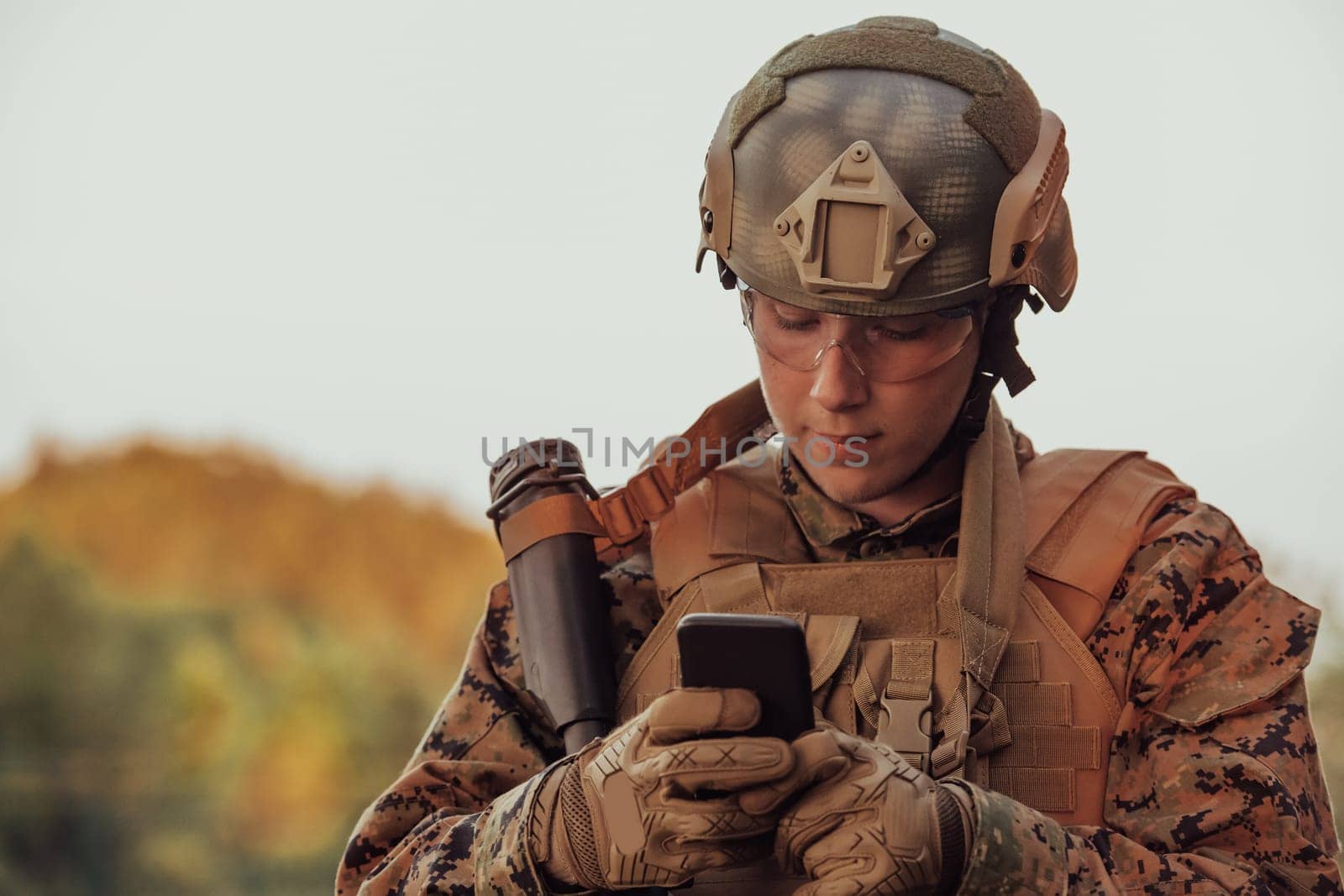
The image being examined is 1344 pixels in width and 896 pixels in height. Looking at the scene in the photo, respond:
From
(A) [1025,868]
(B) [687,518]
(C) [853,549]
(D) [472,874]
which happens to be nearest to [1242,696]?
(A) [1025,868]

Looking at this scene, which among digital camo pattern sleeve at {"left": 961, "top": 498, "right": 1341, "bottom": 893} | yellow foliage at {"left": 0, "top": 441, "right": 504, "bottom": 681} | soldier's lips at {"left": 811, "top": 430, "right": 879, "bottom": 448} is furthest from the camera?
yellow foliage at {"left": 0, "top": 441, "right": 504, "bottom": 681}

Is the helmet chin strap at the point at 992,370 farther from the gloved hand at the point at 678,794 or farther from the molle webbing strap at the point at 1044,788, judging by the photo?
the gloved hand at the point at 678,794

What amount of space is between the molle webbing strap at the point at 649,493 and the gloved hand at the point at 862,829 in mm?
777

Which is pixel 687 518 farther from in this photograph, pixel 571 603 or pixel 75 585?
pixel 75 585

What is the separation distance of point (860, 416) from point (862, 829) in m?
0.72

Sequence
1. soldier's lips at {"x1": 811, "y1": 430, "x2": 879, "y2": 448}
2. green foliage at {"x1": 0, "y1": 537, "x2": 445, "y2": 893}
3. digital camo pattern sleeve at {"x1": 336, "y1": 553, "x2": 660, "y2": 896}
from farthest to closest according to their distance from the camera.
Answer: green foliage at {"x1": 0, "y1": 537, "x2": 445, "y2": 893}
soldier's lips at {"x1": 811, "y1": 430, "x2": 879, "y2": 448}
digital camo pattern sleeve at {"x1": 336, "y1": 553, "x2": 660, "y2": 896}

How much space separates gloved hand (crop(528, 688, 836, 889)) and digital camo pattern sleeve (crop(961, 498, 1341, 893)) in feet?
1.03

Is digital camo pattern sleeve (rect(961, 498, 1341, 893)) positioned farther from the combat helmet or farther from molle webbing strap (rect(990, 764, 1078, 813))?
the combat helmet

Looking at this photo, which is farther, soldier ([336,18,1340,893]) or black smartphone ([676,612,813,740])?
soldier ([336,18,1340,893])

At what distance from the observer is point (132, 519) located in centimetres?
775

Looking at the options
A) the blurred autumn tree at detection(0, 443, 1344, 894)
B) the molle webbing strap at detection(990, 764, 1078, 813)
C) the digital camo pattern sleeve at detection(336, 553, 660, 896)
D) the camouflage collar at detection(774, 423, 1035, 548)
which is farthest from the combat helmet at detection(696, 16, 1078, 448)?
the blurred autumn tree at detection(0, 443, 1344, 894)

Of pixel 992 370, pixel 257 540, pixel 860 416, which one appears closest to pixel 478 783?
pixel 860 416

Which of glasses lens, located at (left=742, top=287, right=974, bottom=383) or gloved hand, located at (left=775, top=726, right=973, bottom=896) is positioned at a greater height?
glasses lens, located at (left=742, top=287, right=974, bottom=383)

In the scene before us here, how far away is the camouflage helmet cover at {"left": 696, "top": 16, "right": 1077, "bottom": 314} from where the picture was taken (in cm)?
254
